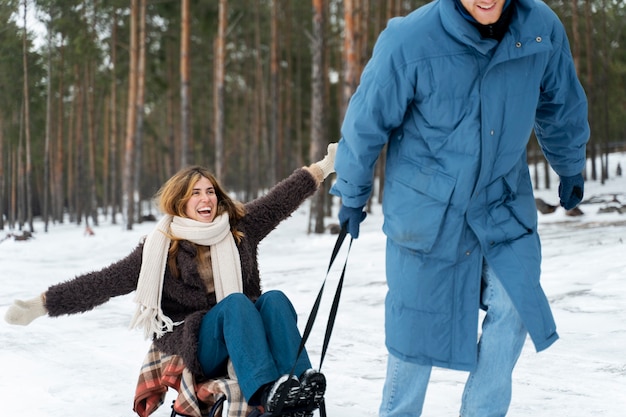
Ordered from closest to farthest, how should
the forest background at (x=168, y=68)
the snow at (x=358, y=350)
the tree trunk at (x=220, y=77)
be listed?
the snow at (x=358, y=350)
the tree trunk at (x=220, y=77)
the forest background at (x=168, y=68)

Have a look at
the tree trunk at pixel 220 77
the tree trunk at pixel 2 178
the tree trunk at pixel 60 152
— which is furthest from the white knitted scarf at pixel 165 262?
the tree trunk at pixel 60 152

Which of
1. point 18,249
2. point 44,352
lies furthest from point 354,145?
point 18,249

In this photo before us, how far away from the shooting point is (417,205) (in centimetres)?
281

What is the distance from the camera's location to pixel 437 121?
109 inches

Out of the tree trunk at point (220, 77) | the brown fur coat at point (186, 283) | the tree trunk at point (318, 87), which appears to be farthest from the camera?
the tree trunk at point (220, 77)

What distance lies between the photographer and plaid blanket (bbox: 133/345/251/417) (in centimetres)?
357

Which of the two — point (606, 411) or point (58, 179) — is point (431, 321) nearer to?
point (606, 411)

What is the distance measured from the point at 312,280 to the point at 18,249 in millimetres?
9866

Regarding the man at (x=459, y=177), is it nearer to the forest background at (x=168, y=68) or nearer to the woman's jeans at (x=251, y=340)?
the woman's jeans at (x=251, y=340)

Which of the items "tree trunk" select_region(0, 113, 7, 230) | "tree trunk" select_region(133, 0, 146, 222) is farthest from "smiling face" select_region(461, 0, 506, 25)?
"tree trunk" select_region(0, 113, 7, 230)

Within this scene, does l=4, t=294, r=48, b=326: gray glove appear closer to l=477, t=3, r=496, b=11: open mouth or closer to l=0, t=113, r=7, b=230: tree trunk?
l=477, t=3, r=496, b=11: open mouth

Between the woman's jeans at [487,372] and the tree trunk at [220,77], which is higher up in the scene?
the tree trunk at [220,77]

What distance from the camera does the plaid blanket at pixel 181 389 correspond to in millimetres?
3568

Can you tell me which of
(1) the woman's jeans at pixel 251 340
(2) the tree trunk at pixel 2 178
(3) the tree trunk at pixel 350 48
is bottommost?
(2) the tree trunk at pixel 2 178
